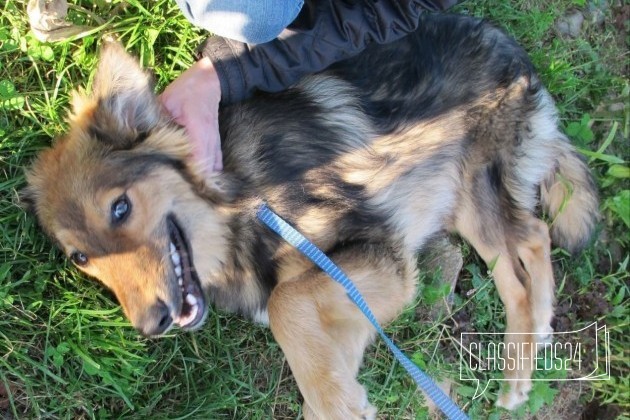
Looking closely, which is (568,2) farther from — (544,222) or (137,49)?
(137,49)

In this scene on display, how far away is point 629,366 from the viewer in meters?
3.94

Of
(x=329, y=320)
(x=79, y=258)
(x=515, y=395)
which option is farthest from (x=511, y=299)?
(x=79, y=258)

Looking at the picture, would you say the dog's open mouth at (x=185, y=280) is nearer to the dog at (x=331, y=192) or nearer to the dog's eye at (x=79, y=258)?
the dog at (x=331, y=192)

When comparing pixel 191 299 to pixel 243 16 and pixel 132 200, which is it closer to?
pixel 132 200

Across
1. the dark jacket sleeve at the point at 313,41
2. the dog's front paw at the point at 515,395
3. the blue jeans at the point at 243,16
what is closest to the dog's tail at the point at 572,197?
the dog's front paw at the point at 515,395

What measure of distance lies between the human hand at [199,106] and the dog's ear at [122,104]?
127 millimetres

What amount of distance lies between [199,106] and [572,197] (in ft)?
7.80

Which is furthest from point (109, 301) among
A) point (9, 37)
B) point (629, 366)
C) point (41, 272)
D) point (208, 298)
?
point (629, 366)

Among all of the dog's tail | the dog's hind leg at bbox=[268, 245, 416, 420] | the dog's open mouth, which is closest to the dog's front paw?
the dog's tail

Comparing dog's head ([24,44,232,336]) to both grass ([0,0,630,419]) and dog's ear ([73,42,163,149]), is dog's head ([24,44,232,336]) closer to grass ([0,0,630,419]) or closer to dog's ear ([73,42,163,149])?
dog's ear ([73,42,163,149])

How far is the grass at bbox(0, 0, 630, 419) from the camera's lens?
3.08 m

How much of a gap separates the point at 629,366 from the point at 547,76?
207 centimetres

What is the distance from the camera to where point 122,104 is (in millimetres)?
2568

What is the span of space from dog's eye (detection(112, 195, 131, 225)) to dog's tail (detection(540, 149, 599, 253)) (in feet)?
8.23
